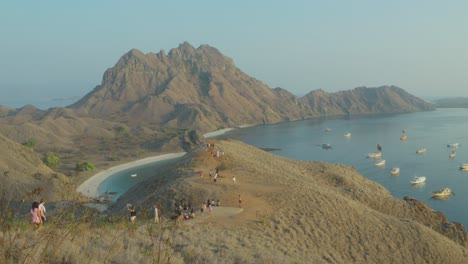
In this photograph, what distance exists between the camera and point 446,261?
33.7m

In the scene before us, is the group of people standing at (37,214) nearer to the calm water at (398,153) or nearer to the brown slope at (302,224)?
the brown slope at (302,224)

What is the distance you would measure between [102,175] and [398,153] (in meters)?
86.3

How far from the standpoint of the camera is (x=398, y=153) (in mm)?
118500

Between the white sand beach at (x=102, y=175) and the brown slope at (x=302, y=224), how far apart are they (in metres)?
35.0

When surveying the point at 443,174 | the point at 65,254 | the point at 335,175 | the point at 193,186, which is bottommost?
A: the point at 443,174

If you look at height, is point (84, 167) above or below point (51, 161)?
below

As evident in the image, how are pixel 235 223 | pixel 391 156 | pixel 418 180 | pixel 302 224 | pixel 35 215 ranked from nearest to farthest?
pixel 35 215
pixel 235 223
pixel 302 224
pixel 418 180
pixel 391 156

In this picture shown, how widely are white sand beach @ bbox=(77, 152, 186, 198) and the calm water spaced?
123ft

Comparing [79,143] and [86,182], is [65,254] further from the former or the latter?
[79,143]

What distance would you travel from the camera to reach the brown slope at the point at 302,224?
25.3 meters

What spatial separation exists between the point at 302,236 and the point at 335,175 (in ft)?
98.1

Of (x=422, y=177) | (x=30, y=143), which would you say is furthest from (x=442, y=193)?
(x=30, y=143)

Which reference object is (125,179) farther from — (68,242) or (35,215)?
(68,242)

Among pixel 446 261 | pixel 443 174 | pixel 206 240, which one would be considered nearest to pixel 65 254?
pixel 206 240
